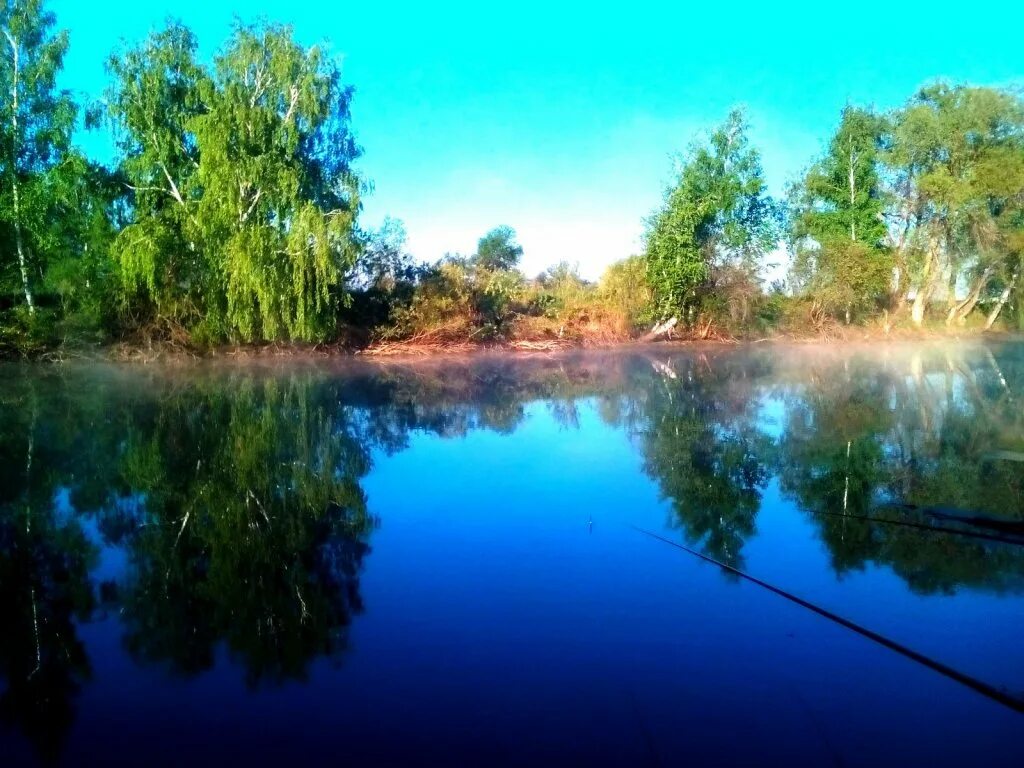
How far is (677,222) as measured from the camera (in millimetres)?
34188

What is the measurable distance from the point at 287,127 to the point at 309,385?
11543 mm

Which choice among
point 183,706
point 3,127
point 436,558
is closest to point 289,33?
point 3,127

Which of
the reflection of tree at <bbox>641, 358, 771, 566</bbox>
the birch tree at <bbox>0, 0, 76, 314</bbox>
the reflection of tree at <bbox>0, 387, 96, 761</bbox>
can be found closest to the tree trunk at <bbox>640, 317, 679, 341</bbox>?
the reflection of tree at <bbox>641, 358, 771, 566</bbox>

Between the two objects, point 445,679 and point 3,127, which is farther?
point 3,127

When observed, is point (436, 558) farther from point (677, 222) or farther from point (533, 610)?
point (677, 222)

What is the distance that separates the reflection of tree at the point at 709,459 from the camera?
6500 mm

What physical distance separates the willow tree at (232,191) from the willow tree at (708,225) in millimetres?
14656

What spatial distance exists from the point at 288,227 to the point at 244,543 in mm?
21476

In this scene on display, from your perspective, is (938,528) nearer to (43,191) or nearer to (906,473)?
(906,473)

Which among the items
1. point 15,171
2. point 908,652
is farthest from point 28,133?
point 908,652

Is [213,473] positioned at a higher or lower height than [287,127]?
lower

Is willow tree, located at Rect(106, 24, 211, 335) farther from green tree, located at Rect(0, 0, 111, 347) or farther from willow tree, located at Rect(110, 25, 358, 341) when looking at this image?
green tree, located at Rect(0, 0, 111, 347)

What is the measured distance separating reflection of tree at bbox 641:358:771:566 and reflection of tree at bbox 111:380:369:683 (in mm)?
2885

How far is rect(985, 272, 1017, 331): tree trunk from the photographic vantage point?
119 feet
